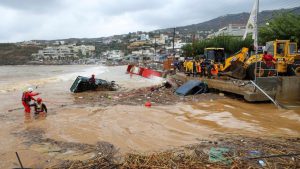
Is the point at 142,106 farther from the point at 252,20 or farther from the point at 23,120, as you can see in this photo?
the point at 252,20

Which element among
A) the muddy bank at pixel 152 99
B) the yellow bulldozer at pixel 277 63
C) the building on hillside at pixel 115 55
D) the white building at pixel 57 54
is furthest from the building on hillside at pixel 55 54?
the yellow bulldozer at pixel 277 63

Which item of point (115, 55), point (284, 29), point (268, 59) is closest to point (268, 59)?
point (268, 59)

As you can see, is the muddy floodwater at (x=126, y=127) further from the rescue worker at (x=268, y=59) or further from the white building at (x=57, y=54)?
the white building at (x=57, y=54)

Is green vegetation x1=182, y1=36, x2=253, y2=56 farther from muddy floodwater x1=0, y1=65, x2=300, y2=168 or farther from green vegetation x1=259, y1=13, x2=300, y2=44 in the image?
muddy floodwater x1=0, y1=65, x2=300, y2=168

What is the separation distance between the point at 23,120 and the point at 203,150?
715 cm

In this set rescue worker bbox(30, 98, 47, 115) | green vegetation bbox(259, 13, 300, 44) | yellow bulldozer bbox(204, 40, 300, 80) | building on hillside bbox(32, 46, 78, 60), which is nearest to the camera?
rescue worker bbox(30, 98, 47, 115)

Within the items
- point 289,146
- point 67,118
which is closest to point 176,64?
point 67,118

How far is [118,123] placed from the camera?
412 inches

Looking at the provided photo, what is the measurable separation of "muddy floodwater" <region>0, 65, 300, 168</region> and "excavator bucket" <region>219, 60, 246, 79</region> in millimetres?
2489

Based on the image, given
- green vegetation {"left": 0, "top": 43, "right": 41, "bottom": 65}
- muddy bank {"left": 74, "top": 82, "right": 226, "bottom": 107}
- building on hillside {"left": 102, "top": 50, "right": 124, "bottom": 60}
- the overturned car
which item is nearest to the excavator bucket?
muddy bank {"left": 74, "top": 82, "right": 226, "bottom": 107}

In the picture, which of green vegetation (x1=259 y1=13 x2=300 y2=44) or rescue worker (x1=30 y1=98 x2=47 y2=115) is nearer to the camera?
rescue worker (x1=30 y1=98 x2=47 y2=115)

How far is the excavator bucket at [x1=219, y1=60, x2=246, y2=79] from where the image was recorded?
16031mm

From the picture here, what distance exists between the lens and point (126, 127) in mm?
9867

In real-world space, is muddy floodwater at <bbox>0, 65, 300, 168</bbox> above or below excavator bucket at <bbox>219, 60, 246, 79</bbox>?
below
